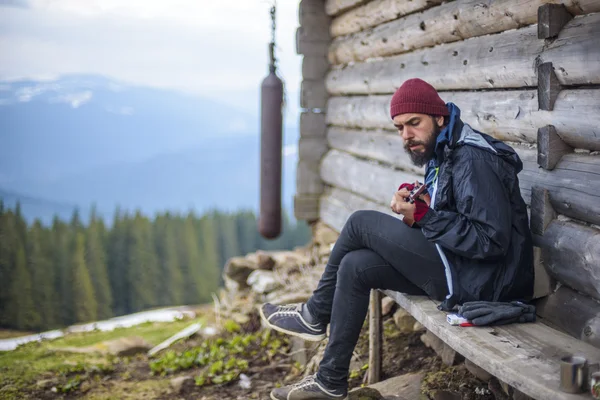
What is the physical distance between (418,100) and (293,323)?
1.45 meters

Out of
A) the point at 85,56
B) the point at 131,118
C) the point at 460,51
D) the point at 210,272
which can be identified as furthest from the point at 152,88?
the point at 460,51

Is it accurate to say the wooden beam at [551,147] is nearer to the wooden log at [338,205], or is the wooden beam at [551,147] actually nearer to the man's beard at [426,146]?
the man's beard at [426,146]

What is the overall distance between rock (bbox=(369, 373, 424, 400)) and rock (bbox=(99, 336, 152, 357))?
11.5 feet

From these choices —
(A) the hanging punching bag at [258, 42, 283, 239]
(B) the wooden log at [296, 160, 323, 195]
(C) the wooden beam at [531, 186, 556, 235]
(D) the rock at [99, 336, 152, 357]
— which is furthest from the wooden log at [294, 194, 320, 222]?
(C) the wooden beam at [531, 186, 556, 235]

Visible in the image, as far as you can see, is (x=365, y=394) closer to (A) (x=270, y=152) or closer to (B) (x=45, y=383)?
(B) (x=45, y=383)

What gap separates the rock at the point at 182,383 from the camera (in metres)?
4.93

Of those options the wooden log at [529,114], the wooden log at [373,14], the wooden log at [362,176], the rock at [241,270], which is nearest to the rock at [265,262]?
the rock at [241,270]

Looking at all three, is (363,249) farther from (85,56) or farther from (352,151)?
(85,56)

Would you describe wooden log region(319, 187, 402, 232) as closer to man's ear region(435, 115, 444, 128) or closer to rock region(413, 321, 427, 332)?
rock region(413, 321, 427, 332)

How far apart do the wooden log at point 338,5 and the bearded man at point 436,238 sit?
3420 millimetres

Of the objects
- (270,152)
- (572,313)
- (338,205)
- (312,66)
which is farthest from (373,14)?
(572,313)

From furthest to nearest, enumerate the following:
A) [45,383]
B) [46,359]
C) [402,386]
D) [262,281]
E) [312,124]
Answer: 1. [312,124]
2. [262,281]
3. [46,359]
4. [45,383]
5. [402,386]

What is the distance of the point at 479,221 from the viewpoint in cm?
297

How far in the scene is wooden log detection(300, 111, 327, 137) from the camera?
7.68m
